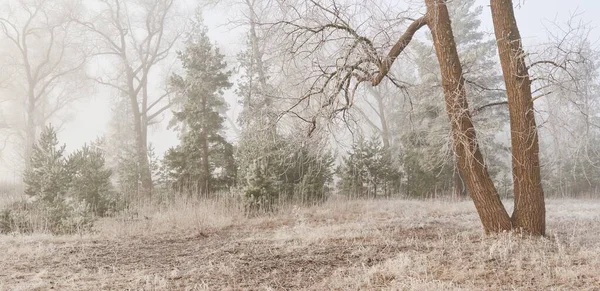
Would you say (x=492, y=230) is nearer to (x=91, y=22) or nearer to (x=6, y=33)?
(x=91, y=22)

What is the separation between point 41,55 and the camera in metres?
28.4

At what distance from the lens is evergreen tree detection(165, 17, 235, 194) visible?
16359 mm

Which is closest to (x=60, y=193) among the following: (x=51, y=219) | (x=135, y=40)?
(x=51, y=219)

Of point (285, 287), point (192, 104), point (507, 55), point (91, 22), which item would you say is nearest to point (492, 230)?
point (507, 55)

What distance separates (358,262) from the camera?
5867mm

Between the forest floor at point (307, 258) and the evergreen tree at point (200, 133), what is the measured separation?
5868 millimetres

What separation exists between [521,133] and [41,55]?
96.6ft

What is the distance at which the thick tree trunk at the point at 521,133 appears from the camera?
6824 mm

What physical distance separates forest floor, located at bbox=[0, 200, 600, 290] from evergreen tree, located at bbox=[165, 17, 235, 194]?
587 centimetres

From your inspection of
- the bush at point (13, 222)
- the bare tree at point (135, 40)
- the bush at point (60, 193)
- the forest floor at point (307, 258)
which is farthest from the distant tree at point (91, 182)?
the bare tree at point (135, 40)

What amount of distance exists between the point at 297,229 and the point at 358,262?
12.0 ft

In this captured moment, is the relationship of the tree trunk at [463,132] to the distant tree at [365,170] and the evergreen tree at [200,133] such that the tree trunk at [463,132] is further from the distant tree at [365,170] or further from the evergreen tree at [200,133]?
the evergreen tree at [200,133]

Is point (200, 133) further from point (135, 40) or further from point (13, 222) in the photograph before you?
point (135, 40)

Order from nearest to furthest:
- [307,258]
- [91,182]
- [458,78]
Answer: [307,258] < [458,78] < [91,182]
